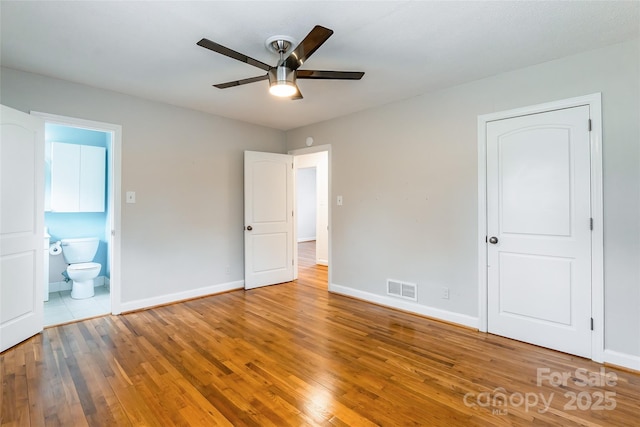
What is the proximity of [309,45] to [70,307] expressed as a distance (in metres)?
4.18

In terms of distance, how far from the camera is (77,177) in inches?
175

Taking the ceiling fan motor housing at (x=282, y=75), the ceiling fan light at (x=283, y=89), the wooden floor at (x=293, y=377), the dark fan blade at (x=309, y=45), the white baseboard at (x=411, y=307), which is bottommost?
the wooden floor at (x=293, y=377)

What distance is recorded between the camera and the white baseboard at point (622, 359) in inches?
92.9

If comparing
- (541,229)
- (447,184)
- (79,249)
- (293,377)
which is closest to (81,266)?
(79,249)

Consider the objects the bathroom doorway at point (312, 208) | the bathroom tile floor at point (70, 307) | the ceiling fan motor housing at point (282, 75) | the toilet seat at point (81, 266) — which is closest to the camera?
the ceiling fan motor housing at point (282, 75)

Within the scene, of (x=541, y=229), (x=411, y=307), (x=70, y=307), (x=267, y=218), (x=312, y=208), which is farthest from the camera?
(x=312, y=208)

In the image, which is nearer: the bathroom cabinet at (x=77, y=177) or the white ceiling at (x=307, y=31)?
the white ceiling at (x=307, y=31)

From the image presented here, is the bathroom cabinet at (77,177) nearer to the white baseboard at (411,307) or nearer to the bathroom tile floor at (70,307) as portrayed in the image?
the bathroom tile floor at (70,307)

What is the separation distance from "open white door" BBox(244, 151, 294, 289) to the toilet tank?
2.17 meters

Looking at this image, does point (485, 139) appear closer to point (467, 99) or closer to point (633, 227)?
point (467, 99)

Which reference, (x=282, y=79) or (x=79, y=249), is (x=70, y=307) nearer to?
(x=79, y=249)

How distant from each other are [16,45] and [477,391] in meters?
4.30

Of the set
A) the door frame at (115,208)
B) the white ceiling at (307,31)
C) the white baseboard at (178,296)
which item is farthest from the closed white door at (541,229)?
the door frame at (115,208)

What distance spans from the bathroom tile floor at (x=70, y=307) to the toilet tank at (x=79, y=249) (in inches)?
20.1
